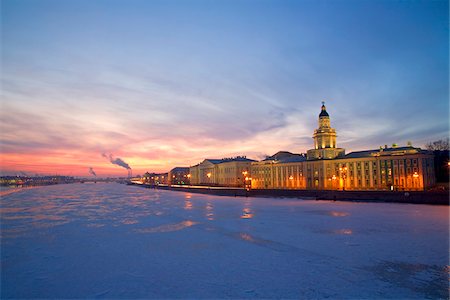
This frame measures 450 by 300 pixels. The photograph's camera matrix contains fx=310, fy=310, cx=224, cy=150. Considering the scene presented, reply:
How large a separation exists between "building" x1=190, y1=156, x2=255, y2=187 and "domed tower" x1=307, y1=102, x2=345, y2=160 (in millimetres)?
24445

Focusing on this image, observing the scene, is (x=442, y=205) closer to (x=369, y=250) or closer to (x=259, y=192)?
(x=369, y=250)

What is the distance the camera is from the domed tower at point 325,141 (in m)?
84.4

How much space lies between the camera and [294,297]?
8.91 meters

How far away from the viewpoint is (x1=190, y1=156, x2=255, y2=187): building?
355 ft

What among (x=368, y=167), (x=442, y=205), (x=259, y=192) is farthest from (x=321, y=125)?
(x=442, y=205)

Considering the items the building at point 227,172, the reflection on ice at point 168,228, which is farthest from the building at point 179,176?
the reflection on ice at point 168,228

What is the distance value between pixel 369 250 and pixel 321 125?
7574 cm

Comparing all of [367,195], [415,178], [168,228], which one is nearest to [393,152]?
[415,178]

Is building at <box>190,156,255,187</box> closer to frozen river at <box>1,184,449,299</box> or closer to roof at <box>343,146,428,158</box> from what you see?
roof at <box>343,146,428,158</box>

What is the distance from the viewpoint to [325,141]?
85.1 meters

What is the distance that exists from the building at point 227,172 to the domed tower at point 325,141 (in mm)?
24445

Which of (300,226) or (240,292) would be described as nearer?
(240,292)

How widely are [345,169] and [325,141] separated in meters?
12.8

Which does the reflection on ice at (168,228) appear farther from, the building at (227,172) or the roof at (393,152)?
the building at (227,172)
